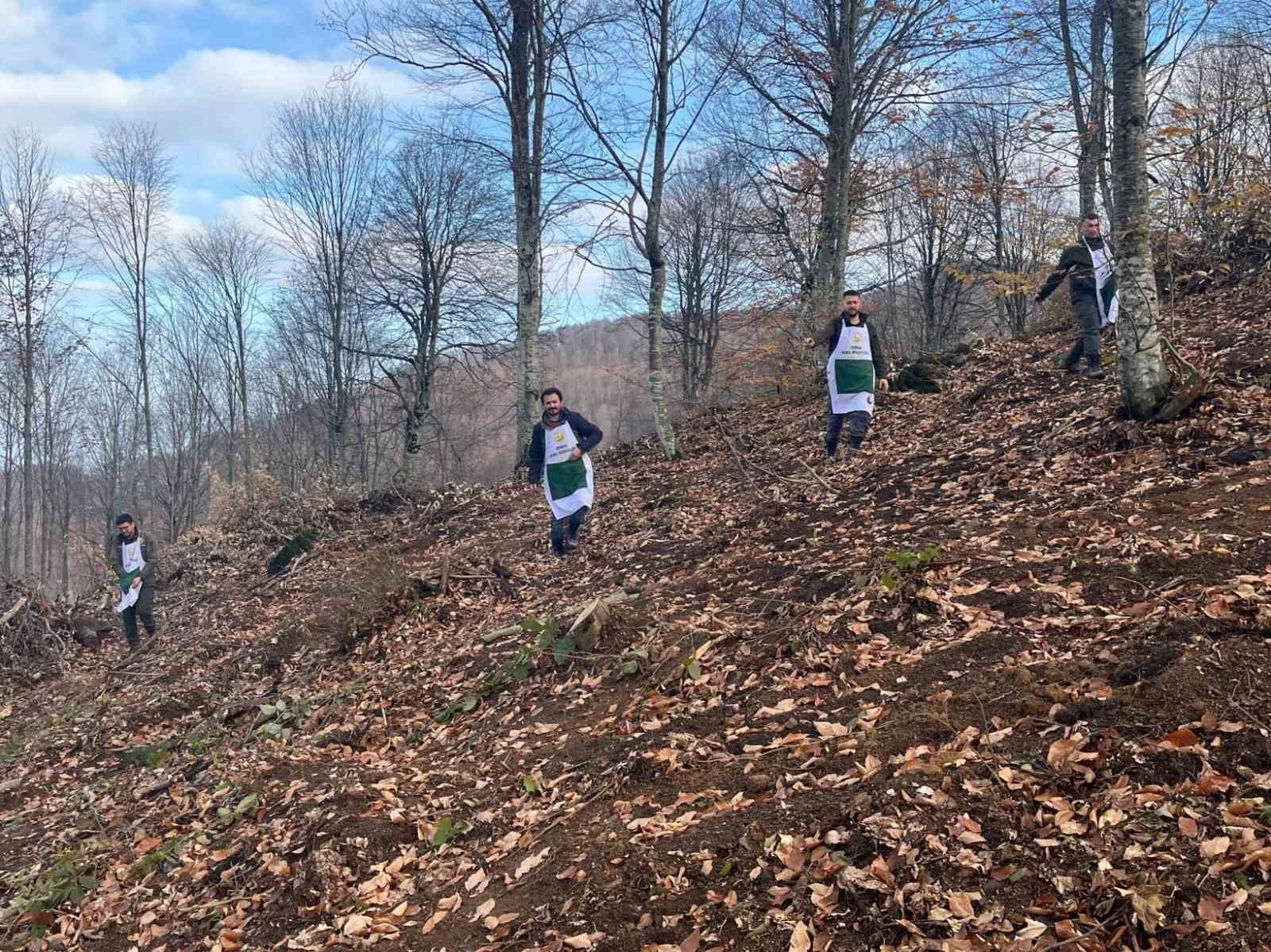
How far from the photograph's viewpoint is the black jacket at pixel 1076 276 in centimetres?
854

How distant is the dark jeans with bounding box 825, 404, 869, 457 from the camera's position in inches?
323

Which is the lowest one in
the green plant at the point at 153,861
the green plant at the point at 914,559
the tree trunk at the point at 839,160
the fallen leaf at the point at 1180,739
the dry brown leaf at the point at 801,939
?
the green plant at the point at 153,861

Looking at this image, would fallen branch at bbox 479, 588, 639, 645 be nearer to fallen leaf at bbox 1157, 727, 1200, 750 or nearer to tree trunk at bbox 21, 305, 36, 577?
fallen leaf at bbox 1157, 727, 1200, 750

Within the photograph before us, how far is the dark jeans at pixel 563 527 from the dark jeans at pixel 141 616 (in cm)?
610

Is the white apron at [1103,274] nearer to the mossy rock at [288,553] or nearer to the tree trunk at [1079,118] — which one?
the tree trunk at [1079,118]

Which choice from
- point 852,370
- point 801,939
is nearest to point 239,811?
point 801,939

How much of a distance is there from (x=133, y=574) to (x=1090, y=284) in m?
12.2

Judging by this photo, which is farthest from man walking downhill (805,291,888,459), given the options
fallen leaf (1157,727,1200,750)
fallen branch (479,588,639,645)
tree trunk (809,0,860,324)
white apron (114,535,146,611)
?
white apron (114,535,146,611)

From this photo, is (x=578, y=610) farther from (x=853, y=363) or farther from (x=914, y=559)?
(x=853, y=363)

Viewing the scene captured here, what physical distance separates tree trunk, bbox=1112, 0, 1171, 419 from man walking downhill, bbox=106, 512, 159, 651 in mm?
11255

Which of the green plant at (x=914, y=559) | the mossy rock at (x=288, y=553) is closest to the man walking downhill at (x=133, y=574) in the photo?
the mossy rock at (x=288, y=553)

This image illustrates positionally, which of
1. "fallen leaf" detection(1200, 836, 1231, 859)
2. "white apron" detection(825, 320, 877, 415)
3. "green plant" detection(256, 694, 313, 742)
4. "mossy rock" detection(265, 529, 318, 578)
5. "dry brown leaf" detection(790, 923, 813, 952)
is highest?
"white apron" detection(825, 320, 877, 415)

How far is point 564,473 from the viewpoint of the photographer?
7.95 m

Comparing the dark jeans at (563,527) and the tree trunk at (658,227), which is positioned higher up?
the tree trunk at (658,227)
